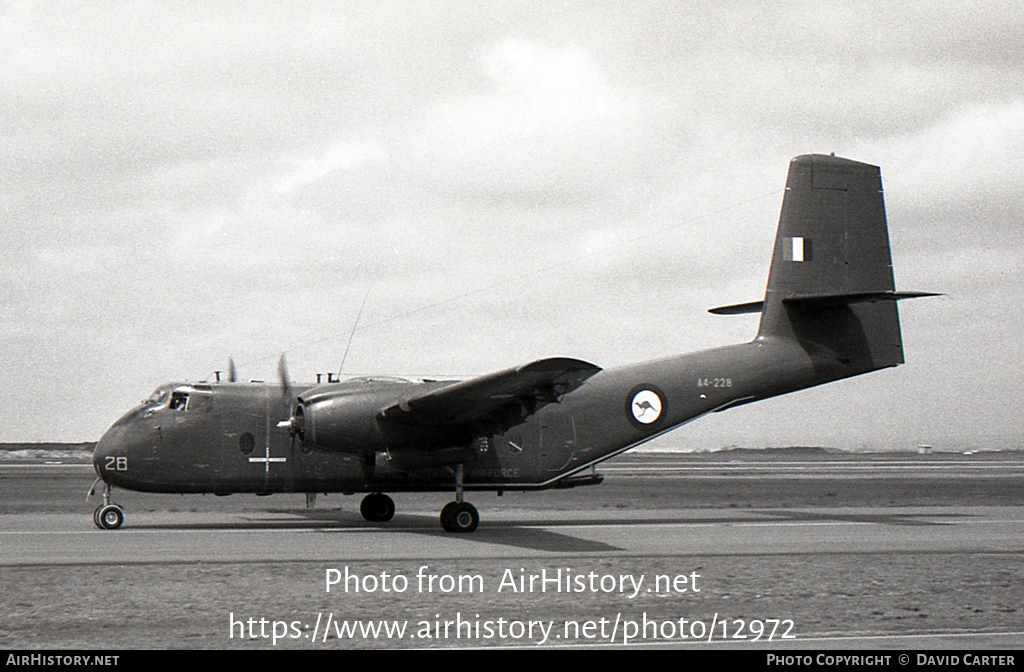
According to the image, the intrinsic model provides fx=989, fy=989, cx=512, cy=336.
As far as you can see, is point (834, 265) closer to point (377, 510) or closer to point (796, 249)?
point (796, 249)

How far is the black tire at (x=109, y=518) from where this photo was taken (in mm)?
21141

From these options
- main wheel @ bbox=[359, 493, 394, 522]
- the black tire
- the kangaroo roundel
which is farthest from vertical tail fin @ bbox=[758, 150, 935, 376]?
the black tire

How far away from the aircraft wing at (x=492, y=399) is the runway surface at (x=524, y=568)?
7.87 feet

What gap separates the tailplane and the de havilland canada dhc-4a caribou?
0.12 ft

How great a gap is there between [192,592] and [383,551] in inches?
195

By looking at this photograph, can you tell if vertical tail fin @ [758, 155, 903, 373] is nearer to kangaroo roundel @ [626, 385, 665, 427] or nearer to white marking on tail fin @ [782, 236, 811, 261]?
white marking on tail fin @ [782, 236, 811, 261]

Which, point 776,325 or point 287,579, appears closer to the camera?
point 287,579

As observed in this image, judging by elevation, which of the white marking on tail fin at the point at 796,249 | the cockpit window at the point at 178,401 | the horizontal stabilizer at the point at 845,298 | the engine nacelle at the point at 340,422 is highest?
the white marking on tail fin at the point at 796,249

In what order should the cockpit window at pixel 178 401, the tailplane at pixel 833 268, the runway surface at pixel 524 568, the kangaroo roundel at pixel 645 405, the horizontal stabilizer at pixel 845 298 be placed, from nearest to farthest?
the runway surface at pixel 524 568 < the cockpit window at pixel 178 401 < the horizontal stabilizer at pixel 845 298 < the kangaroo roundel at pixel 645 405 < the tailplane at pixel 833 268

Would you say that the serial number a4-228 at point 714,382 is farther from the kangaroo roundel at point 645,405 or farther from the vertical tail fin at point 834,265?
the vertical tail fin at point 834,265

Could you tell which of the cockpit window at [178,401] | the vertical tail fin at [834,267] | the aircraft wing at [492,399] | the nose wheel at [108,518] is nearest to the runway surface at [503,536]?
the nose wheel at [108,518]
